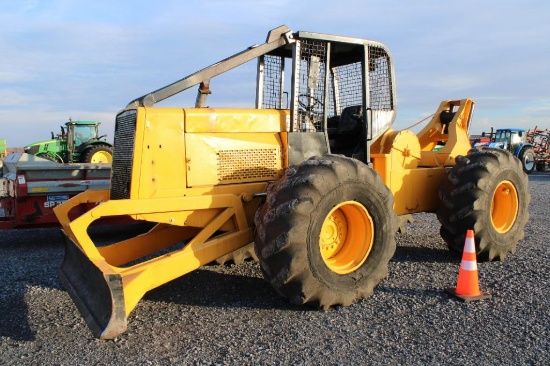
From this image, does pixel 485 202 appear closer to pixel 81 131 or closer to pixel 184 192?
pixel 184 192

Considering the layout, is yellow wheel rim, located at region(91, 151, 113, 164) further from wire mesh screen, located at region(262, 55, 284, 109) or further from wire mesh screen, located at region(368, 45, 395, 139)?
wire mesh screen, located at region(368, 45, 395, 139)

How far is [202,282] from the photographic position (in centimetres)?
558

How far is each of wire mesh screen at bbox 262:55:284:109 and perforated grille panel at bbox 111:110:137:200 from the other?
1731 mm

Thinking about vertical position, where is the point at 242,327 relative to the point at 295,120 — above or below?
below

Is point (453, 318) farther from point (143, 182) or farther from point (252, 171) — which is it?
point (143, 182)

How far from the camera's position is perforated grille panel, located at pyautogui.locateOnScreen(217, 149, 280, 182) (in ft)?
16.8

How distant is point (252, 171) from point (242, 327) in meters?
1.66

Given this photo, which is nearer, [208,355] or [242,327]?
[208,355]

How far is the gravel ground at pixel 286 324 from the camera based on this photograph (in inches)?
146

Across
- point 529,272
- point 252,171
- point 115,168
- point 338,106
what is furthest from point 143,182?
point 529,272

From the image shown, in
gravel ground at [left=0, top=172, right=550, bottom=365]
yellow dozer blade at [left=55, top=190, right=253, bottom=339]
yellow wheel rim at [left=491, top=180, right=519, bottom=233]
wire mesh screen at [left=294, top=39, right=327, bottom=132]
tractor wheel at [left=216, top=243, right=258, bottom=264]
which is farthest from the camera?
yellow wheel rim at [left=491, top=180, right=519, bottom=233]

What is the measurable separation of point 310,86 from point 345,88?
3.40 ft

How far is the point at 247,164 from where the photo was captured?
5.24 m

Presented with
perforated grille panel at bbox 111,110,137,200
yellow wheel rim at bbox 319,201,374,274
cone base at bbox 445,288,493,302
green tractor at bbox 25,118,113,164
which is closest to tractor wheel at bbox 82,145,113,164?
green tractor at bbox 25,118,113,164
